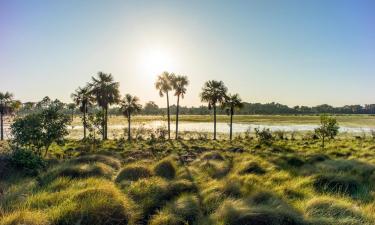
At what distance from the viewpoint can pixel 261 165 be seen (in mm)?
18078

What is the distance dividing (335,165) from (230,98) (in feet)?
178

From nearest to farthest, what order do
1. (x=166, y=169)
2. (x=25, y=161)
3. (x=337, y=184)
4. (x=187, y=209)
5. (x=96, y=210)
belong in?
(x=96, y=210)
(x=187, y=209)
(x=337, y=184)
(x=166, y=169)
(x=25, y=161)

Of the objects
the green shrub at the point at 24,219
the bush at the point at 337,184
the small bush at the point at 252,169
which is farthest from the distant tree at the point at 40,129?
the bush at the point at 337,184

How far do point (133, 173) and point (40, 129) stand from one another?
48.3 feet

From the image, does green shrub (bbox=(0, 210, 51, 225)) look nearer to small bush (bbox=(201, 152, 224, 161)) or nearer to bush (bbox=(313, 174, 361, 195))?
bush (bbox=(313, 174, 361, 195))

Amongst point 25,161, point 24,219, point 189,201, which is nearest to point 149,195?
point 189,201

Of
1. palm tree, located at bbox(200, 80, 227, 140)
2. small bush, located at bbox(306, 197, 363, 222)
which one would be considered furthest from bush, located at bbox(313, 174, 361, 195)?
palm tree, located at bbox(200, 80, 227, 140)

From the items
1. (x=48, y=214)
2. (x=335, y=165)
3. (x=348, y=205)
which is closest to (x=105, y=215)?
(x=48, y=214)

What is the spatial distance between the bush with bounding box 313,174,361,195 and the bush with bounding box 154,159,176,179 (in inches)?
273

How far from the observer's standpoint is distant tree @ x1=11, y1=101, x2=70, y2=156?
25.1 meters

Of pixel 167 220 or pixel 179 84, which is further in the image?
pixel 179 84

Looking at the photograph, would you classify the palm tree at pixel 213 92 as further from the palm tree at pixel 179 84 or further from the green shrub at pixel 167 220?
the green shrub at pixel 167 220

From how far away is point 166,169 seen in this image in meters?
17.4

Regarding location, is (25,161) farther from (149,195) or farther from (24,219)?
(24,219)
